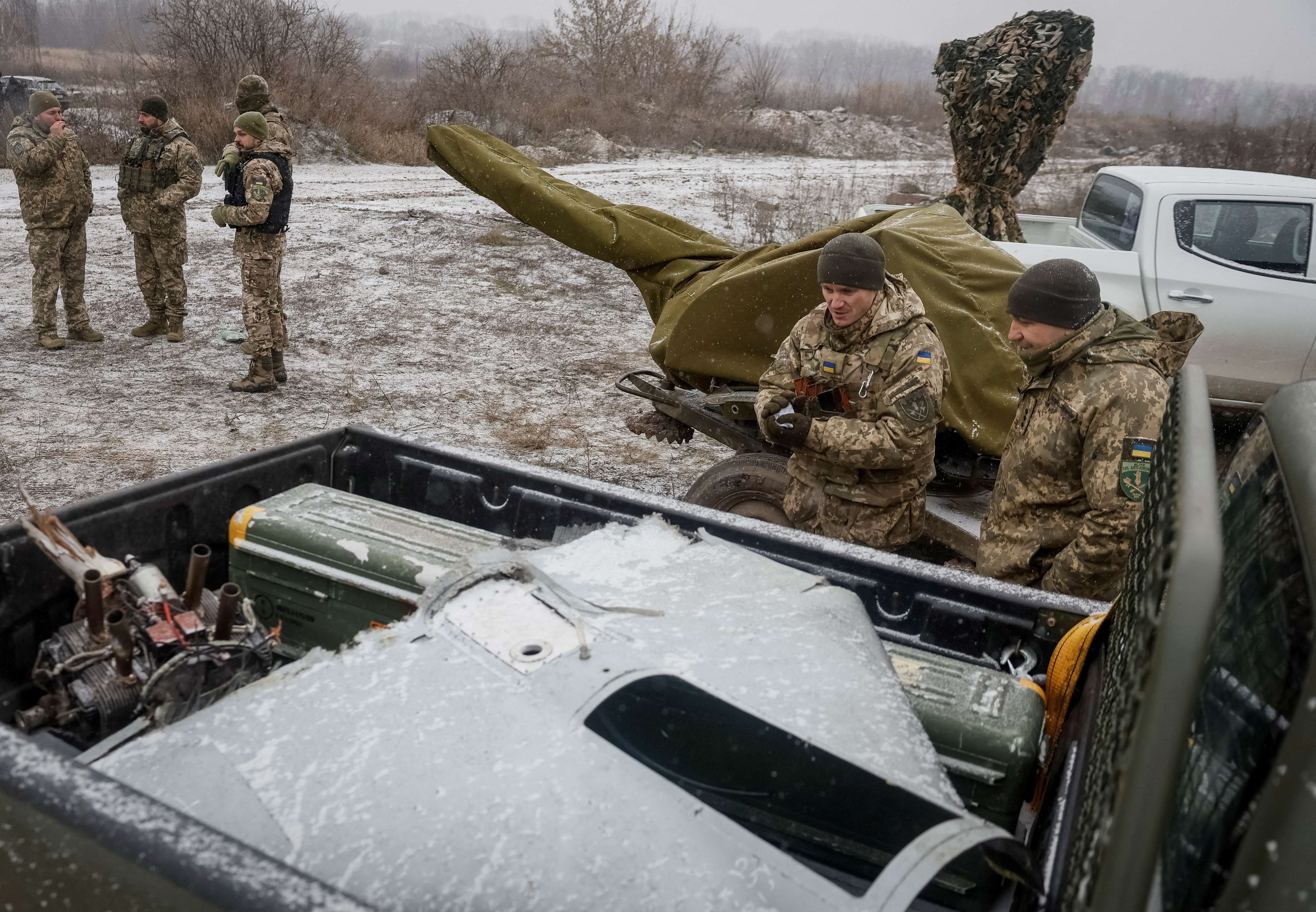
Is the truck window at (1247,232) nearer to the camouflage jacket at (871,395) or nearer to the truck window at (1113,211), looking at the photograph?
the truck window at (1113,211)

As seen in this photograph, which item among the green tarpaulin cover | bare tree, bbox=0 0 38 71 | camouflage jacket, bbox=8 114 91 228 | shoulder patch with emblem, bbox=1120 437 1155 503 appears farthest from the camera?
bare tree, bbox=0 0 38 71

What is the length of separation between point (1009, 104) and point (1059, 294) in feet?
15.4

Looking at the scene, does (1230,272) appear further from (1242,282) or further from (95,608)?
(95,608)

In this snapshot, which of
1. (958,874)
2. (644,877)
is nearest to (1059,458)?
(958,874)

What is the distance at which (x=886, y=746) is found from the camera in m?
1.66

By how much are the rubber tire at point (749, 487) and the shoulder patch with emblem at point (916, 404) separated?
815mm

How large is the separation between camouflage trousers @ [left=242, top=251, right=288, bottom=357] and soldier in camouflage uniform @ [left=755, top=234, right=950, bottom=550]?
4.19 metres

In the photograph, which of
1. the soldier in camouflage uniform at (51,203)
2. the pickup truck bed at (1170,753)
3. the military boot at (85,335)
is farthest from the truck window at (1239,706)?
the military boot at (85,335)

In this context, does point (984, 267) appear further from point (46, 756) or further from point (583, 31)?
point (583, 31)

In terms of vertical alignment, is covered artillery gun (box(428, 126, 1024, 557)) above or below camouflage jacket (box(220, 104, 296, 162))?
below

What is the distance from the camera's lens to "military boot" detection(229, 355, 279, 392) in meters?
6.51

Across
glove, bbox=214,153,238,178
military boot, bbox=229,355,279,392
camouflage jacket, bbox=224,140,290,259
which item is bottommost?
military boot, bbox=229,355,279,392

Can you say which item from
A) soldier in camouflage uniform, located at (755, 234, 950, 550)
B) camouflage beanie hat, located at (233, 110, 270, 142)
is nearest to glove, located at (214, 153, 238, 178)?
camouflage beanie hat, located at (233, 110, 270, 142)

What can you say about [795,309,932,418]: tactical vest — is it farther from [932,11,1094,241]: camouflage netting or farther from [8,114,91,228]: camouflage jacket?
[8,114,91,228]: camouflage jacket
